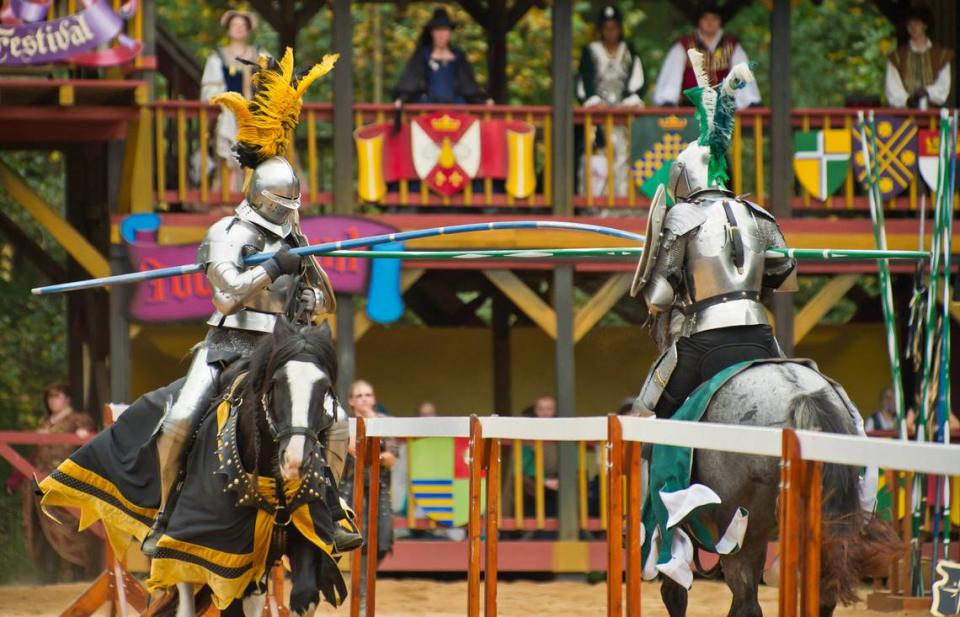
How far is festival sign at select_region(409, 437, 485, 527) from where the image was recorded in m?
13.4

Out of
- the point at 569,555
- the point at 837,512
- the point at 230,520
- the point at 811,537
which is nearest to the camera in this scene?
the point at 811,537

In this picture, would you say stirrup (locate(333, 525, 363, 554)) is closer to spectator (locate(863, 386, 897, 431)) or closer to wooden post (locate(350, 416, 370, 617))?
wooden post (locate(350, 416, 370, 617))

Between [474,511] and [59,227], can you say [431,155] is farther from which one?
[474,511]

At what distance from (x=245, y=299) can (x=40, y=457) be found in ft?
18.5

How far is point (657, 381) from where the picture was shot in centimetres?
778

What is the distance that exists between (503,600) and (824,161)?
459cm

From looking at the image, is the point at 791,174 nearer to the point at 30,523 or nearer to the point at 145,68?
the point at 145,68

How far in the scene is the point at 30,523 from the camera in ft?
40.2

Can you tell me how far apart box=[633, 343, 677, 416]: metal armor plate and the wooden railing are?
598 cm

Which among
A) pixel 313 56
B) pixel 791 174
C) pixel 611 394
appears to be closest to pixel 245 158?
pixel 791 174

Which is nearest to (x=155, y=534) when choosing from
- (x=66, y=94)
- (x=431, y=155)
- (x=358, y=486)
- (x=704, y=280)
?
(x=358, y=486)

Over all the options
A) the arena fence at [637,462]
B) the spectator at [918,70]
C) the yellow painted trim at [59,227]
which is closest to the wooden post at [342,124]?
the yellow painted trim at [59,227]

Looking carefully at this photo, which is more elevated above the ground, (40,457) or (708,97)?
(708,97)

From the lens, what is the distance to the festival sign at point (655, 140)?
555 inches
